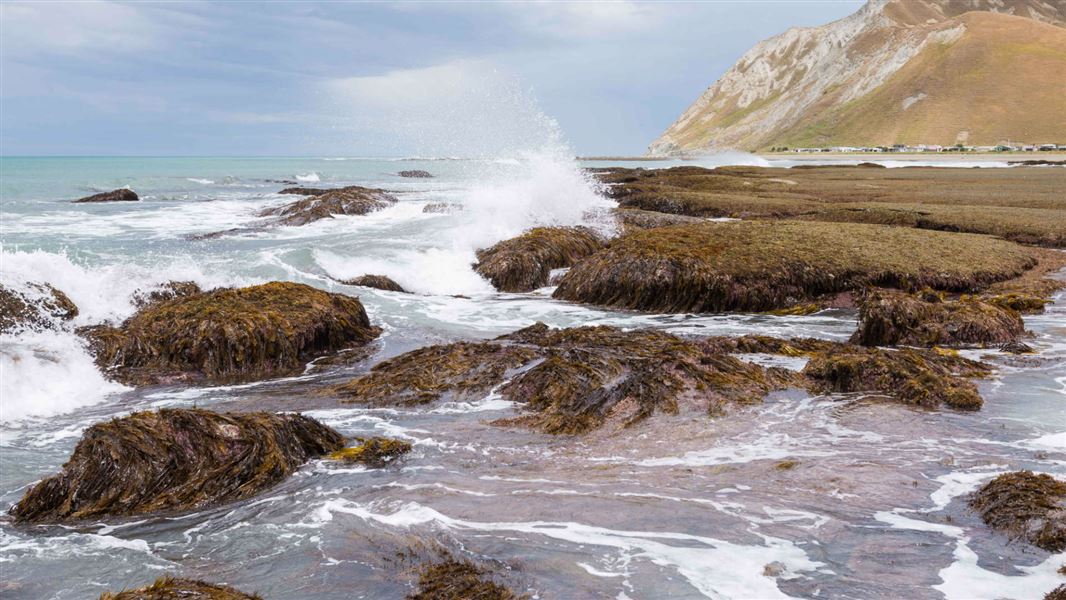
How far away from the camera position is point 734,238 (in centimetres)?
1770

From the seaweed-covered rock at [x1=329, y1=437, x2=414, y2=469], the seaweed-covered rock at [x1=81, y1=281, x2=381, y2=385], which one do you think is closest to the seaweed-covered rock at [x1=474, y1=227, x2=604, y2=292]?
the seaweed-covered rock at [x1=81, y1=281, x2=381, y2=385]

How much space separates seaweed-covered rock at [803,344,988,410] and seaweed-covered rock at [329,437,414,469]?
5.35m

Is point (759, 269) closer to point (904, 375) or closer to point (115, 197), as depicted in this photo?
point (904, 375)

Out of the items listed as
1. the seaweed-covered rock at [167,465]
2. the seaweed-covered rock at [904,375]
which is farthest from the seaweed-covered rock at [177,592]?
the seaweed-covered rock at [904,375]

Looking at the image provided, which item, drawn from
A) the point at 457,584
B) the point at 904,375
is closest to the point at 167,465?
the point at 457,584

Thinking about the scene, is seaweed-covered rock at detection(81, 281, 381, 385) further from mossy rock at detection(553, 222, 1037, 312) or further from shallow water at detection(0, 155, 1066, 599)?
mossy rock at detection(553, 222, 1037, 312)

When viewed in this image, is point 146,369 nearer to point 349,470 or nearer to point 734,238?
point 349,470

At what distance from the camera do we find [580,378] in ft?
30.3

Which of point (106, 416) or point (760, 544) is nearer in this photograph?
point (760, 544)

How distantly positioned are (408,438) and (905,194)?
34.4m

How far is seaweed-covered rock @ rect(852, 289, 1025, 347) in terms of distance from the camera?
11672mm

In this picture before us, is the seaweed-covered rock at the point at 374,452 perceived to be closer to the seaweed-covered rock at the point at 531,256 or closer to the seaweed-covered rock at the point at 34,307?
the seaweed-covered rock at the point at 34,307

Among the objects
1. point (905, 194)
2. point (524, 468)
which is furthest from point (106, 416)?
point (905, 194)

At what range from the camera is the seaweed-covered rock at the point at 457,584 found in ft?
16.5
